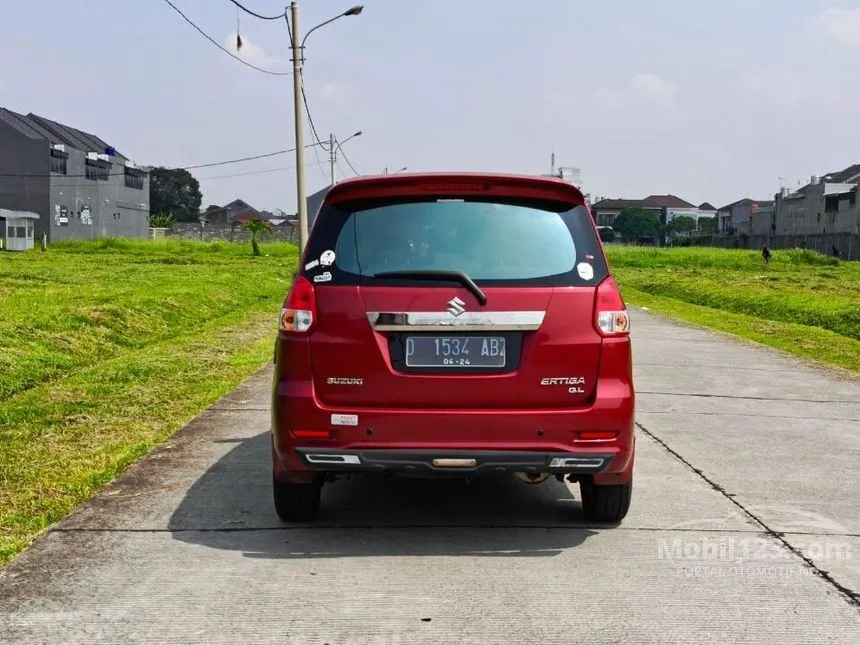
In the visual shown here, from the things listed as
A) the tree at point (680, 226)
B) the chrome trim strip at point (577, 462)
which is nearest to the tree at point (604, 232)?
the chrome trim strip at point (577, 462)

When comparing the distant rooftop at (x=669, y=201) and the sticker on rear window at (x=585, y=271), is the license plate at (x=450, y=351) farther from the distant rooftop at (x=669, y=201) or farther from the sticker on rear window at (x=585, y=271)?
the distant rooftop at (x=669, y=201)

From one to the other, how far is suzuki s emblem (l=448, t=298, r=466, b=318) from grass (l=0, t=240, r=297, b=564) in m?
2.20

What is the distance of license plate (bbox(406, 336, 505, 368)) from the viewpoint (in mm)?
4590

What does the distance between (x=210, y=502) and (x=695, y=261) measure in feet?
201

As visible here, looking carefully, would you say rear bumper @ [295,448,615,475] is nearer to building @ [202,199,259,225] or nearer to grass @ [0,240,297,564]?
grass @ [0,240,297,564]

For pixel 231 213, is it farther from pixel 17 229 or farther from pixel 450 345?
pixel 450 345

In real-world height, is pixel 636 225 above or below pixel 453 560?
above

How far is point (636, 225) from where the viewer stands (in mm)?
155750

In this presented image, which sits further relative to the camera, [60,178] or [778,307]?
[60,178]

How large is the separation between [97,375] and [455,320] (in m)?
7.13

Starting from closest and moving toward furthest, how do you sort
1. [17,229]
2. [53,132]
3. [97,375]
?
[97,375], [17,229], [53,132]

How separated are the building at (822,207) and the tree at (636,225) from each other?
4259cm

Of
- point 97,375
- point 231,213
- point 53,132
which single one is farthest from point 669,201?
point 97,375

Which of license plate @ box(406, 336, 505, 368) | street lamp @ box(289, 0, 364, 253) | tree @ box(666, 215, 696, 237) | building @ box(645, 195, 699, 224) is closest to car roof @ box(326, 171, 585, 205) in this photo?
license plate @ box(406, 336, 505, 368)
